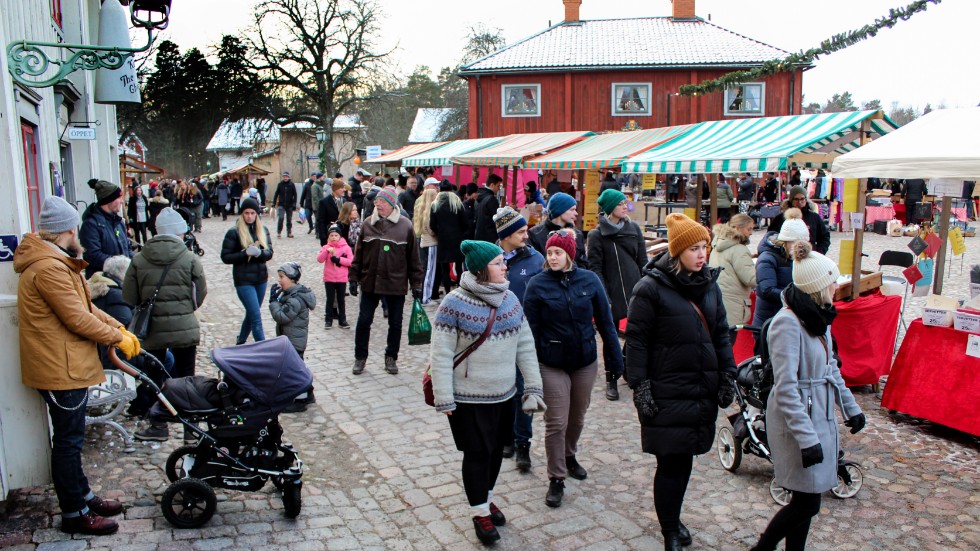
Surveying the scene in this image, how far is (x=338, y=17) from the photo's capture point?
39844mm

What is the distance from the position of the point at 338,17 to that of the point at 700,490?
3876cm

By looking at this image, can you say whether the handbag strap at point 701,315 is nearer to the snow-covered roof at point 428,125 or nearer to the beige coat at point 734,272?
the beige coat at point 734,272

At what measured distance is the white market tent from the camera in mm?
6031

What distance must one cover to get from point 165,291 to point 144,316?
231 millimetres

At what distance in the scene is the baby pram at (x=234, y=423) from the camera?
4.47 metres

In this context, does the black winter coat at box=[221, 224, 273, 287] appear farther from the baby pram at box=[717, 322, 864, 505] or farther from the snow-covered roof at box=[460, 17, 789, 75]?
the snow-covered roof at box=[460, 17, 789, 75]

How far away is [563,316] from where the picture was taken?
4832 mm

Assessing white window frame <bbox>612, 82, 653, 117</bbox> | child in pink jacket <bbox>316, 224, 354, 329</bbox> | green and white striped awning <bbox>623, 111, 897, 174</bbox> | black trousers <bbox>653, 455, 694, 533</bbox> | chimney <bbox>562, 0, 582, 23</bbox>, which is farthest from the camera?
chimney <bbox>562, 0, 582, 23</bbox>

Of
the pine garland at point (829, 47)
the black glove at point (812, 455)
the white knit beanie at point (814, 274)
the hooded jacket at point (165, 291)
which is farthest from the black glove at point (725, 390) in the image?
the pine garland at point (829, 47)

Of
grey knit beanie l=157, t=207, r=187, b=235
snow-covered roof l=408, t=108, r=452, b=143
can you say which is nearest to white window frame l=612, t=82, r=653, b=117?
snow-covered roof l=408, t=108, r=452, b=143

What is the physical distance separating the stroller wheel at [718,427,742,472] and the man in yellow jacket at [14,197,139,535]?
389 cm

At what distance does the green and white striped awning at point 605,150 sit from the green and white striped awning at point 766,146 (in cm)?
84

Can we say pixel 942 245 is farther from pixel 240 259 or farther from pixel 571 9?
pixel 571 9

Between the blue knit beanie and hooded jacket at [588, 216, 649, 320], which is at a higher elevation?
the blue knit beanie
